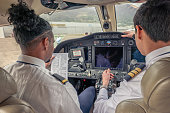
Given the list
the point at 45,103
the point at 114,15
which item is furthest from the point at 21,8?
the point at 114,15

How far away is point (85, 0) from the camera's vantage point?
7.29 ft

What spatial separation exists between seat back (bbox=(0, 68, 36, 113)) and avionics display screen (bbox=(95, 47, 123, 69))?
6.18 ft

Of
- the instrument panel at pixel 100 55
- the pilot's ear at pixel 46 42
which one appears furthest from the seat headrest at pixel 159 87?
the instrument panel at pixel 100 55

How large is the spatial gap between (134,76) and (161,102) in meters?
0.69

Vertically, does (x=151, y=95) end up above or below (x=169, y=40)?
below

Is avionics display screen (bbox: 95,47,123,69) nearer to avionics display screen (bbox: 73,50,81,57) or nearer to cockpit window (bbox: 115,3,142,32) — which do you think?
avionics display screen (bbox: 73,50,81,57)

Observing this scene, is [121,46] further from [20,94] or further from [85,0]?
[20,94]

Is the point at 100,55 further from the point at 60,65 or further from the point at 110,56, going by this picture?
the point at 60,65

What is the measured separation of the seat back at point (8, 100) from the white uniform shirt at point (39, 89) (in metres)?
0.21

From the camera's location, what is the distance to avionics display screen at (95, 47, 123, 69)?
2406mm

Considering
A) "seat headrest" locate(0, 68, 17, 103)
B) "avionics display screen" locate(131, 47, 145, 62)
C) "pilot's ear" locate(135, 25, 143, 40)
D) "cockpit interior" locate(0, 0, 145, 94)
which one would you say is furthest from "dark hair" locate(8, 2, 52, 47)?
"avionics display screen" locate(131, 47, 145, 62)

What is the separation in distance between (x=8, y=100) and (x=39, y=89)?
259mm

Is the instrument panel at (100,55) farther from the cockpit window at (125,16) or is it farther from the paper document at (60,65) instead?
the cockpit window at (125,16)

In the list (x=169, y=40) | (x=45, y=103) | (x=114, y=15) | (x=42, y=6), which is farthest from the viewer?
(x=114, y=15)
